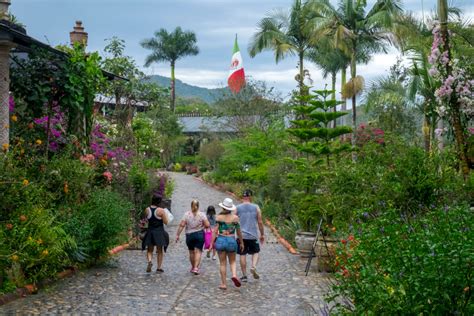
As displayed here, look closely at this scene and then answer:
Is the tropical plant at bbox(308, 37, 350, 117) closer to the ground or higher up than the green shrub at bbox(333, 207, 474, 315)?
higher up

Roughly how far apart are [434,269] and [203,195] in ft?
89.9

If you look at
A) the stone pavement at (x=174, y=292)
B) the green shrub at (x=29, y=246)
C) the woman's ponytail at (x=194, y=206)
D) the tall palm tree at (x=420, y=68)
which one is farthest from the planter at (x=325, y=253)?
the tall palm tree at (x=420, y=68)

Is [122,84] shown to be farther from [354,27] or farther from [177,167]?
[177,167]

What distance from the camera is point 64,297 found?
978cm

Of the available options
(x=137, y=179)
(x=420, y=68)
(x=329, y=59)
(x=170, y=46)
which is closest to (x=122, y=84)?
(x=137, y=179)

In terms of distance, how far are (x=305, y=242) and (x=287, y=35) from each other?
2843cm

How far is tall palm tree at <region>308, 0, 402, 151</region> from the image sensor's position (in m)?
37.6

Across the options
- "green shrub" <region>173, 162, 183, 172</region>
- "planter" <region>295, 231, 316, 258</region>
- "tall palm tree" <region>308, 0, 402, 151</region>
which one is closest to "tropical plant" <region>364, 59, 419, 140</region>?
"tall palm tree" <region>308, 0, 402, 151</region>

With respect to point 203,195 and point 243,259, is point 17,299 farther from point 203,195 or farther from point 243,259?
point 203,195

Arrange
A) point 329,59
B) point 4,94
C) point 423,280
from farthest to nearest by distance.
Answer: point 329,59 < point 4,94 < point 423,280

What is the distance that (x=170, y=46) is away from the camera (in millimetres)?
77188

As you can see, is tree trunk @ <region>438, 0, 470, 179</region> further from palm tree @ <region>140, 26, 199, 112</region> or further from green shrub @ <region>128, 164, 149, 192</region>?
palm tree @ <region>140, 26, 199, 112</region>

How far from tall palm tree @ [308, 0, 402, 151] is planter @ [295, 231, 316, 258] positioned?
919 inches

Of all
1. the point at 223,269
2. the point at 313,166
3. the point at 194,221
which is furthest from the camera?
the point at 313,166
